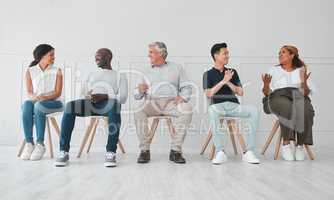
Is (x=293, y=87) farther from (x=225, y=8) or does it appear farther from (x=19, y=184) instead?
(x=19, y=184)

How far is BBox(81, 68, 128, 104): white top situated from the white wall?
926 millimetres

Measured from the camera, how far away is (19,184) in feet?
7.95

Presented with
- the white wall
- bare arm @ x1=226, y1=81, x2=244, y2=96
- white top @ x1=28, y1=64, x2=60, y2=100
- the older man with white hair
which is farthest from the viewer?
the white wall

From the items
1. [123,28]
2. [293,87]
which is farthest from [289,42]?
[123,28]

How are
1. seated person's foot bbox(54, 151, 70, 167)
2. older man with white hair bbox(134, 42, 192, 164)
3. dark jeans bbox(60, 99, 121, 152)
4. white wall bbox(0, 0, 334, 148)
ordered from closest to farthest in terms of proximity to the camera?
seated person's foot bbox(54, 151, 70, 167) < dark jeans bbox(60, 99, 121, 152) < older man with white hair bbox(134, 42, 192, 164) < white wall bbox(0, 0, 334, 148)

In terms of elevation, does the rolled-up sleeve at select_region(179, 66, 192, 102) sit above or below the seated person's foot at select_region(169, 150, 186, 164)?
above

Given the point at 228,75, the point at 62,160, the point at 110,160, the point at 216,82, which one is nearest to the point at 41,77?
the point at 62,160

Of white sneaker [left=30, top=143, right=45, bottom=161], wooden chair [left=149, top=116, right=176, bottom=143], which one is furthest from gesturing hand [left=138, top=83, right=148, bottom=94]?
white sneaker [left=30, top=143, right=45, bottom=161]

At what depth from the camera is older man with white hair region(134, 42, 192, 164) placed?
3398 mm

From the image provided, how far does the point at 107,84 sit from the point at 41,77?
638 millimetres

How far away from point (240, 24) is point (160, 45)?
1386 millimetres

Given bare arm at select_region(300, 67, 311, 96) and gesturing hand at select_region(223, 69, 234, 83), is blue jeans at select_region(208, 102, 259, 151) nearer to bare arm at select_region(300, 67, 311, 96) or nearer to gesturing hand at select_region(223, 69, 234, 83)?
gesturing hand at select_region(223, 69, 234, 83)

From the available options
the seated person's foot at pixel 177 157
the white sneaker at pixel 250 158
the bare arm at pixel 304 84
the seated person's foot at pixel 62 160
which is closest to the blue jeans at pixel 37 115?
the seated person's foot at pixel 62 160

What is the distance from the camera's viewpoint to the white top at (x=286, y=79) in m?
3.70
